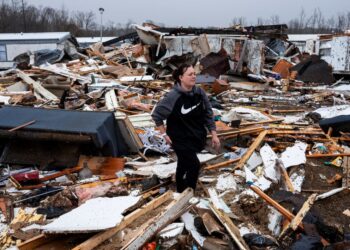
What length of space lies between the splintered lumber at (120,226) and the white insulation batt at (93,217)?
7 cm

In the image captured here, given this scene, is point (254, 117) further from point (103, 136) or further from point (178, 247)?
point (178, 247)

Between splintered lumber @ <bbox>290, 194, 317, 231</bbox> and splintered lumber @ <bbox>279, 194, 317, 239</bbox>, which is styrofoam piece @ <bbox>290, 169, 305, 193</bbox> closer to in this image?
splintered lumber @ <bbox>290, 194, 317, 231</bbox>

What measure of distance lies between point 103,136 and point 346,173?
3.57 meters

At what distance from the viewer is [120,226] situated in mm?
3369

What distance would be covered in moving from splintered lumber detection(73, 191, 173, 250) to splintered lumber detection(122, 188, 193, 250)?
0.42 ft

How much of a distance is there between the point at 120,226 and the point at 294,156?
348cm

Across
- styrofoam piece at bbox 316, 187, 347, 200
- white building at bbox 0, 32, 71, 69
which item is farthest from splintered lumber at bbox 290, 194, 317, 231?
white building at bbox 0, 32, 71, 69

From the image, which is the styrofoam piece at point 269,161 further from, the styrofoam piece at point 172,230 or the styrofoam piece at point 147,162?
the styrofoam piece at point 172,230

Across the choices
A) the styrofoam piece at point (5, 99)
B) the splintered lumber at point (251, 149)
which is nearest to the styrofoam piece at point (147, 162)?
the splintered lumber at point (251, 149)

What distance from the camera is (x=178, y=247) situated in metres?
3.49

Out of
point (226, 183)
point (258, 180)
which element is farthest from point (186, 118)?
point (258, 180)

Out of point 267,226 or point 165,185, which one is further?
point 165,185

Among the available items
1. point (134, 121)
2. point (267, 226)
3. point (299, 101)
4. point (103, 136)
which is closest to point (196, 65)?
point (299, 101)

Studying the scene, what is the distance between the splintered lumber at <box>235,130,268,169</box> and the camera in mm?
5743
